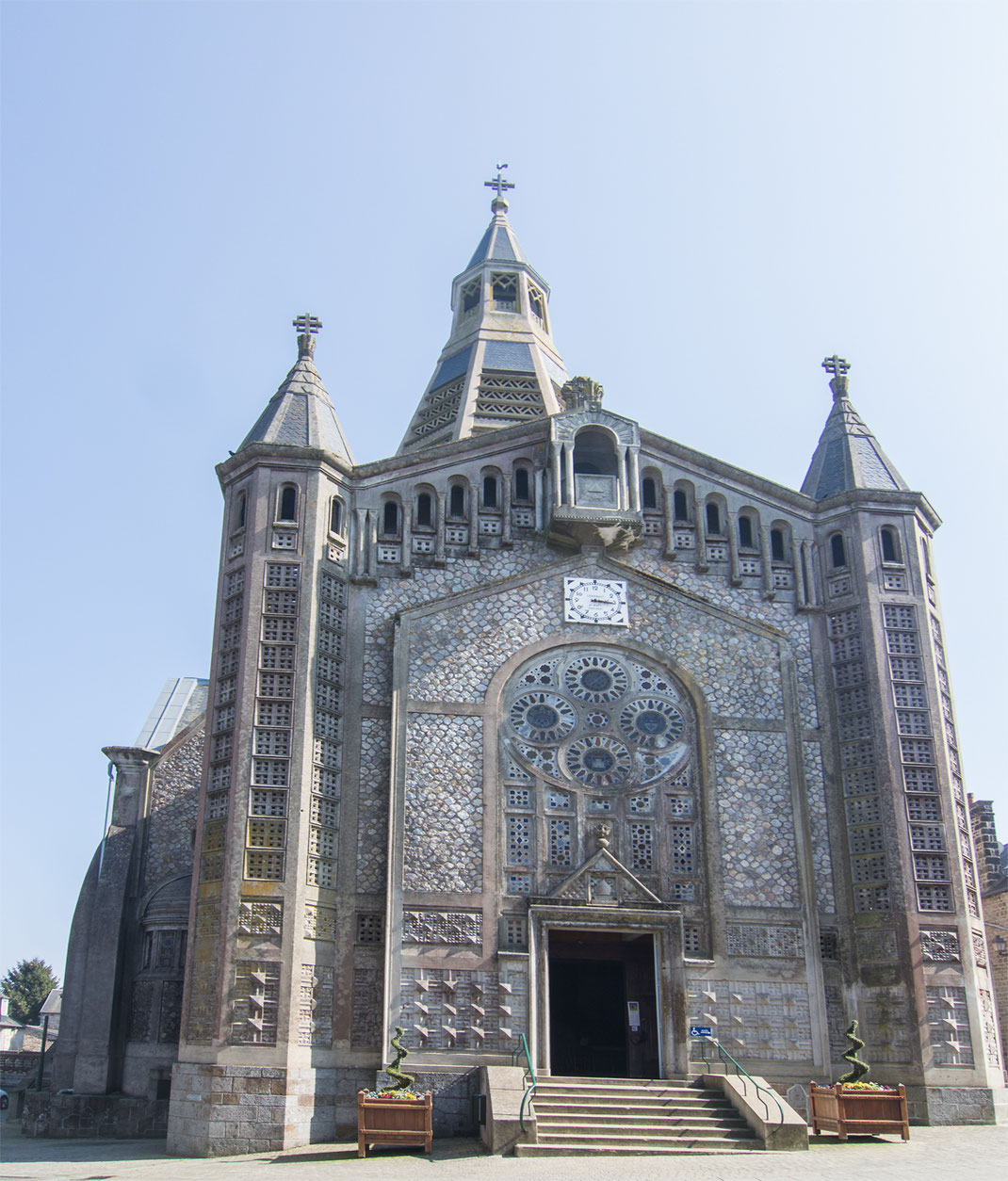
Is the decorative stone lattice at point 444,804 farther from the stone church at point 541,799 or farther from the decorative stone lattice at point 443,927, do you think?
the decorative stone lattice at point 443,927

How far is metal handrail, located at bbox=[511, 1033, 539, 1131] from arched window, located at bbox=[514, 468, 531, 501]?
38.8 feet

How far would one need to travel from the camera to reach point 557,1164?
17516mm

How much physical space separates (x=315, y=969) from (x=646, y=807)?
7.36 metres

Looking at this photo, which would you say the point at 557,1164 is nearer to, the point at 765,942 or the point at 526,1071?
the point at 526,1071

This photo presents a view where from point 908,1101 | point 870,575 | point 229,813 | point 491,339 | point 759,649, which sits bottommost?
point 908,1101

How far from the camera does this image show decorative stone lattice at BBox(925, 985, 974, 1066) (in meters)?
22.8

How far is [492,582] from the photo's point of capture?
2608 centimetres

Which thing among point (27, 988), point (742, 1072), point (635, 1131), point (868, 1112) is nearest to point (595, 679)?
point (742, 1072)

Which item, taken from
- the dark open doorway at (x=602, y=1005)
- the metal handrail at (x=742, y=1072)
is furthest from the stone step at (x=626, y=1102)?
the dark open doorway at (x=602, y=1005)

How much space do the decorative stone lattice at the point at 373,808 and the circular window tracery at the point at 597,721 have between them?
2609 mm

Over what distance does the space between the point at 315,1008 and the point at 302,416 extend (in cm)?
1267

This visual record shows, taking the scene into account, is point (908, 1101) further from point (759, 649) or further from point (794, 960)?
point (759, 649)

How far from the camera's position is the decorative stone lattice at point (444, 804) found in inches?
919

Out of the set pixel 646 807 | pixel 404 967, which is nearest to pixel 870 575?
pixel 646 807
